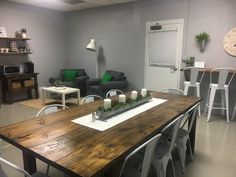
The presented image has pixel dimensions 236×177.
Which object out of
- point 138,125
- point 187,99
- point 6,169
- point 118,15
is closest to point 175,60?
point 118,15

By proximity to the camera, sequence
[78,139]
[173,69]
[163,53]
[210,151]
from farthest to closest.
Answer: [163,53] < [173,69] < [210,151] < [78,139]

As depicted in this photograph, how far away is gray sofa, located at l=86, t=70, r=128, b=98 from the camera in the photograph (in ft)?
17.7

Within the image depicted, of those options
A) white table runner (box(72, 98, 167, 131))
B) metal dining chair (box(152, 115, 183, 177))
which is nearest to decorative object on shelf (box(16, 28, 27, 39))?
white table runner (box(72, 98, 167, 131))

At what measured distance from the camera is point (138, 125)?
1.83 metres

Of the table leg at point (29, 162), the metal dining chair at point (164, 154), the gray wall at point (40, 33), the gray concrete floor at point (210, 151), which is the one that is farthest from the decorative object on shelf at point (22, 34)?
the metal dining chair at point (164, 154)

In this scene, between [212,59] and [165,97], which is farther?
[212,59]

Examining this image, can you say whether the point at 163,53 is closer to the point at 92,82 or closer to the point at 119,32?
the point at 119,32

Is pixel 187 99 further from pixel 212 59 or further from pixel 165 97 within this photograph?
pixel 212 59

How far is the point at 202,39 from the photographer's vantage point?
15.1 feet

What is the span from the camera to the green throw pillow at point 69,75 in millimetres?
6637

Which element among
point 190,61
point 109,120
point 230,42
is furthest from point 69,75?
point 109,120

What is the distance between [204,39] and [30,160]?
4.18m

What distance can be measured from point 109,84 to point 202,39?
2398mm

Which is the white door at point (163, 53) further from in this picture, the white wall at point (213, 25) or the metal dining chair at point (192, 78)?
the metal dining chair at point (192, 78)
